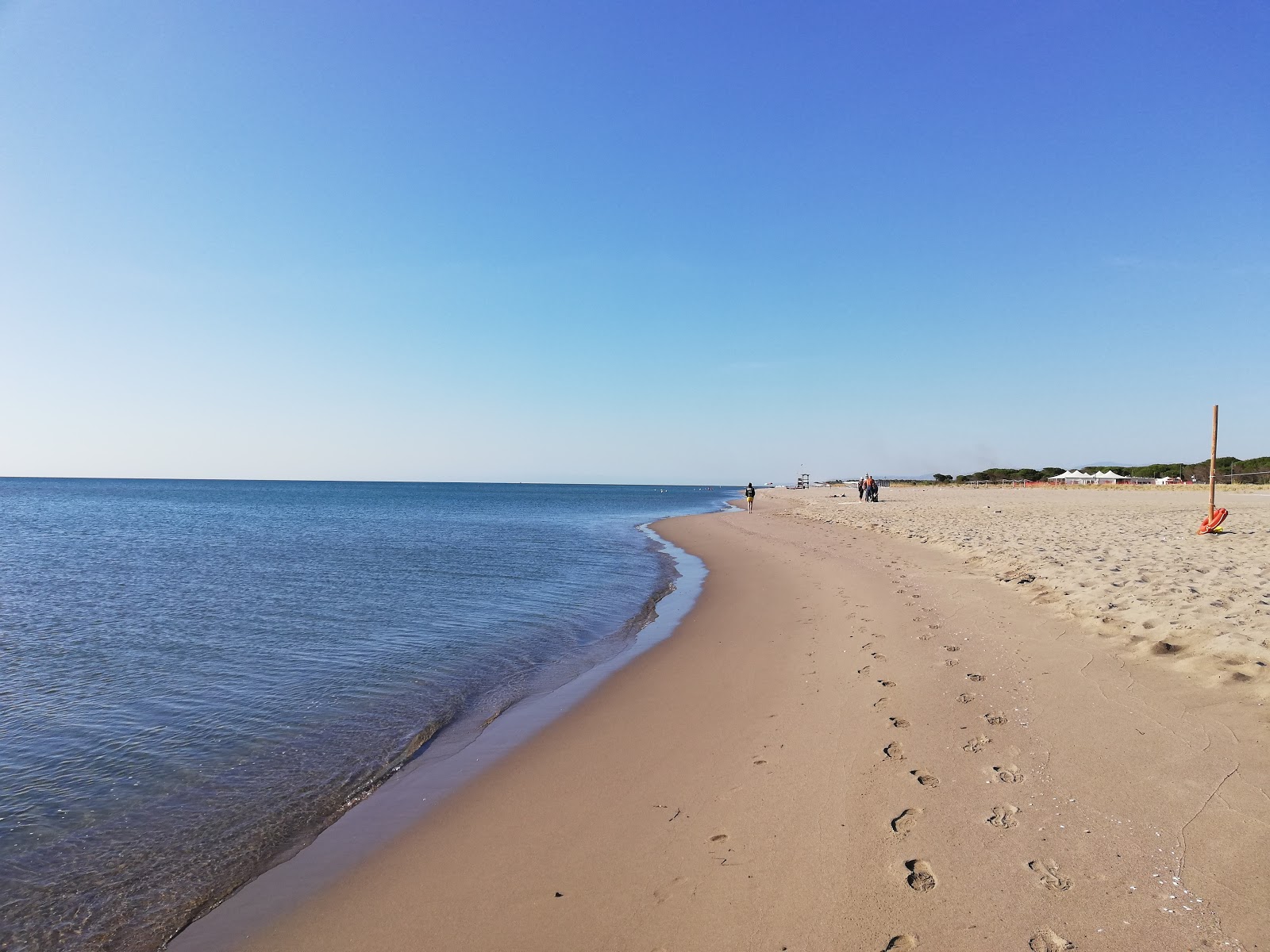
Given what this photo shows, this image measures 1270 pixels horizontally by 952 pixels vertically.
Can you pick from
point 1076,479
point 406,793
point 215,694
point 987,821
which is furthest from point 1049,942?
point 1076,479

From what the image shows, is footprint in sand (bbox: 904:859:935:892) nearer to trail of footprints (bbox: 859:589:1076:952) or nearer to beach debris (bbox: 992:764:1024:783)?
trail of footprints (bbox: 859:589:1076:952)

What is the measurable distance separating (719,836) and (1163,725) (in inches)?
152

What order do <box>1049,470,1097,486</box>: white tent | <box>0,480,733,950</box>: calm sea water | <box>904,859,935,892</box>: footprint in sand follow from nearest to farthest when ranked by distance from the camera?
<box>904,859,935,892</box>: footprint in sand → <box>0,480,733,950</box>: calm sea water → <box>1049,470,1097,486</box>: white tent

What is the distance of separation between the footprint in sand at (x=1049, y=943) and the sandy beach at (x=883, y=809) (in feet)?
0.04

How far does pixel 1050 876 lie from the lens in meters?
3.58

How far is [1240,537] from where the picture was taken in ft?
48.9

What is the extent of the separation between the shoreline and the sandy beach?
0.69 feet

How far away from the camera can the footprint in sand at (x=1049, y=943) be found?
120 inches

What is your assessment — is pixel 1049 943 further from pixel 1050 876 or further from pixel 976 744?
pixel 976 744

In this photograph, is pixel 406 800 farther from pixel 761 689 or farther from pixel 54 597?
pixel 54 597

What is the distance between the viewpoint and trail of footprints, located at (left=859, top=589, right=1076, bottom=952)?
3.14 metres

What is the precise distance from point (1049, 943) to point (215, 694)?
9.21 meters

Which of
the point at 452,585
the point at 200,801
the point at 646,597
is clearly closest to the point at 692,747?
the point at 200,801

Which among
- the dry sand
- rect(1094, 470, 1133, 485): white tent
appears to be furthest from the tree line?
the dry sand
